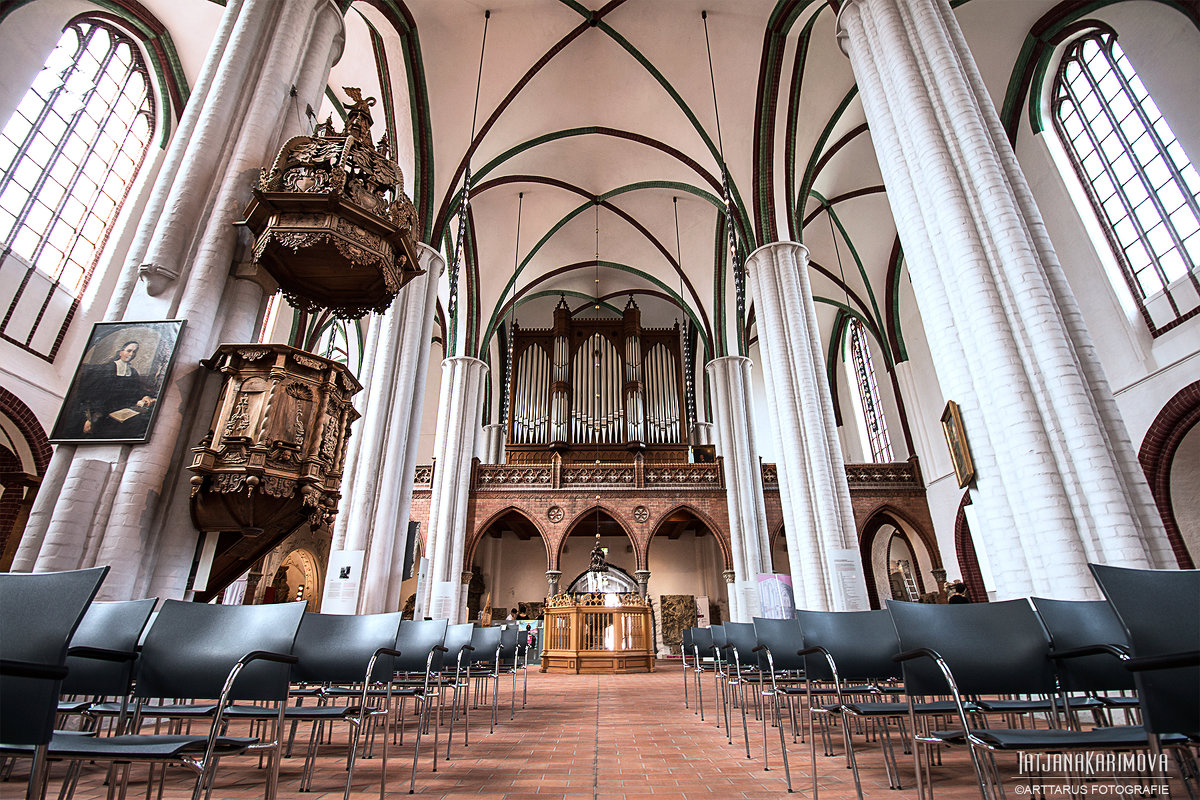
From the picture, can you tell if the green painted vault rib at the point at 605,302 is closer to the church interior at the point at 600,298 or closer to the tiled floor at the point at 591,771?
the church interior at the point at 600,298

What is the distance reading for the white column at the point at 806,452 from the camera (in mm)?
8250

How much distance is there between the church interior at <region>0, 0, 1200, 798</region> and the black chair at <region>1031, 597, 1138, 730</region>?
1043 mm

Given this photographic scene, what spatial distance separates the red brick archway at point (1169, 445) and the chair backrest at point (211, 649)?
11.2 meters

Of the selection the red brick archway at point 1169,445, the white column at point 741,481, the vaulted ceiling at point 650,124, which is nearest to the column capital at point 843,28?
the vaulted ceiling at point 650,124

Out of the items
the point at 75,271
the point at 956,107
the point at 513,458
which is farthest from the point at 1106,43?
the point at 75,271

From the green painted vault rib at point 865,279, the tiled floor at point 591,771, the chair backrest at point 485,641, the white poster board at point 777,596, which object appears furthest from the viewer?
the green painted vault rib at point 865,279

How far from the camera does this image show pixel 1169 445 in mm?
8797

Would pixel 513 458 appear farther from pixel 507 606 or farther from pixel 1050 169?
pixel 1050 169

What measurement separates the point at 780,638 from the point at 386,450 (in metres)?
6.51

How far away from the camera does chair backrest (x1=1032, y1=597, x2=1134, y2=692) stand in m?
2.53

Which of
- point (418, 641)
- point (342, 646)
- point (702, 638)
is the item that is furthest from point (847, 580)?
point (342, 646)

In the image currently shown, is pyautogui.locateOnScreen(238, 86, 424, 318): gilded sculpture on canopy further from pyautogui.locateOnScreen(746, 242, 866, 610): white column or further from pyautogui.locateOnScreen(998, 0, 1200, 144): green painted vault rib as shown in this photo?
pyautogui.locateOnScreen(998, 0, 1200, 144): green painted vault rib

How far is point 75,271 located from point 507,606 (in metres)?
15.0

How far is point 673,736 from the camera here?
4484mm
